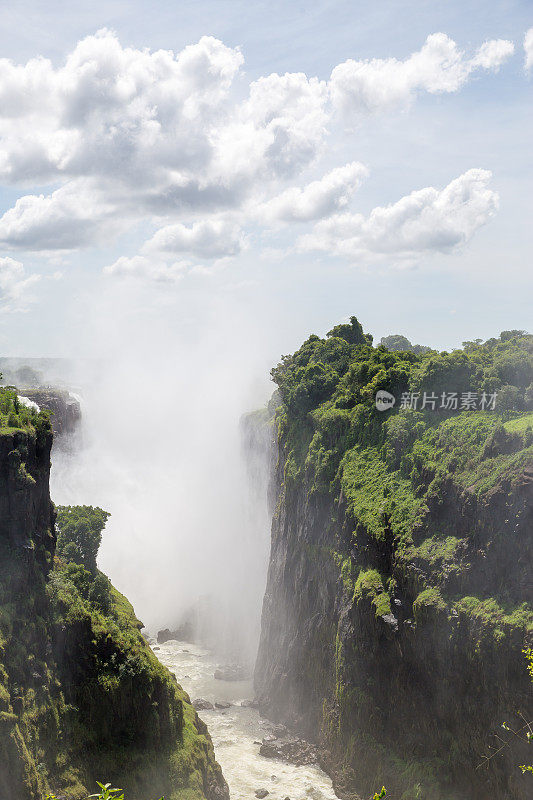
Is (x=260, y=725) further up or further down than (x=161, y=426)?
Answer: further down

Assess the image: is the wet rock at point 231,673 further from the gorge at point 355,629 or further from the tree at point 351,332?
the tree at point 351,332

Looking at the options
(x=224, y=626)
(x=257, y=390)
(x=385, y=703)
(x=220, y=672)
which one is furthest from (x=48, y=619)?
(x=257, y=390)

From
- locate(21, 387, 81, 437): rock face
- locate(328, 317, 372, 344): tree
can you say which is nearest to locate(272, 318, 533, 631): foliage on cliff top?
locate(328, 317, 372, 344): tree

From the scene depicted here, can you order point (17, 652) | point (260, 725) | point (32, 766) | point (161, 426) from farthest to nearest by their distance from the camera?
point (161, 426)
point (260, 725)
point (17, 652)
point (32, 766)

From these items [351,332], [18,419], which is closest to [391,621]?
[18,419]

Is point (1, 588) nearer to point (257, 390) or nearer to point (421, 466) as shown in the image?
point (421, 466)

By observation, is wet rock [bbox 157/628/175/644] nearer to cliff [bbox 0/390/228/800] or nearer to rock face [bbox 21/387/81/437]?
cliff [bbox 0/390/228/800]
